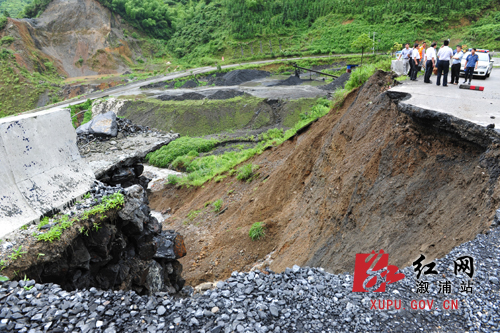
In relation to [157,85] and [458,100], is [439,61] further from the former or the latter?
[157,85]

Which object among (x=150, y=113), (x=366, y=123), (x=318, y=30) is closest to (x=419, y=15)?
(x=318, y=30)

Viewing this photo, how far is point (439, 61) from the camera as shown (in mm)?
9195

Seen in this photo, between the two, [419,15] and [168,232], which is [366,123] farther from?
[419,15]

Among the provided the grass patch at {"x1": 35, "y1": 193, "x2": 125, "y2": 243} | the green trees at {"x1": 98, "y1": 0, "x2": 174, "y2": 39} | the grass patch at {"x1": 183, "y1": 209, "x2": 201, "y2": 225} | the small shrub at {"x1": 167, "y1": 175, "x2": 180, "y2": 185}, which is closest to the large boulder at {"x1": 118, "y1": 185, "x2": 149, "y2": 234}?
the grass patch at {"x1": 35, "y1": 193, "x2": 125, "y2": 243}

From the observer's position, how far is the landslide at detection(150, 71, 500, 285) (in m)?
5.25

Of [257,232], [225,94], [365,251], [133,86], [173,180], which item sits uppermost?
[133,86]

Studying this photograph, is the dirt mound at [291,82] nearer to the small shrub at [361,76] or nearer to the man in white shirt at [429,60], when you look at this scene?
the small shrub at [361,76]

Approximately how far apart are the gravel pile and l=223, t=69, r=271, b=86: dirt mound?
119ft

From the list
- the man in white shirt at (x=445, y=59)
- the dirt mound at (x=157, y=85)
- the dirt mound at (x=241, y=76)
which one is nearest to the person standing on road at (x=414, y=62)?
the man in white shirt at (x=445, y=59)

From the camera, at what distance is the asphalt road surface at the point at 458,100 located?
6.11 m

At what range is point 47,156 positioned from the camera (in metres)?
7.14

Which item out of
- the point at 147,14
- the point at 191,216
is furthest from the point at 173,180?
the point at 147,14

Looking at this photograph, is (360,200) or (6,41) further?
(6,41)

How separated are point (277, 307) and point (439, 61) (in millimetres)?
8744
